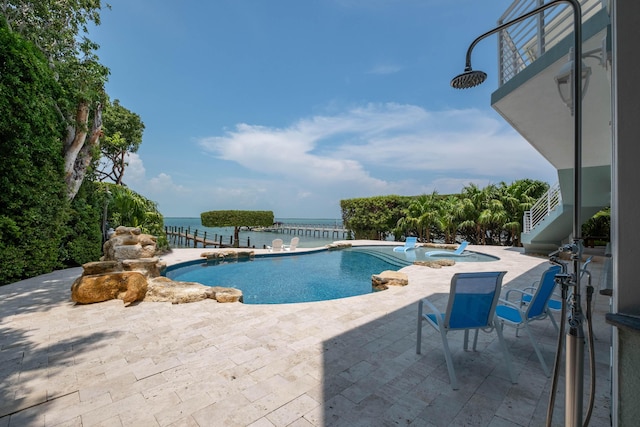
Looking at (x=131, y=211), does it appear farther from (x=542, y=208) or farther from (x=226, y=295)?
(x=542, y=208)

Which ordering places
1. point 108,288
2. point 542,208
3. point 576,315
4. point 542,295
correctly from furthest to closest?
point 542,208
point 108,288
point 542,295
point 576,315

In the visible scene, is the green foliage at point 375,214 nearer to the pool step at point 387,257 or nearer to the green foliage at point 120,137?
the pool step at point 387,257

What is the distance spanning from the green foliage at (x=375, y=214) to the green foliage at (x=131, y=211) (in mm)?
13954

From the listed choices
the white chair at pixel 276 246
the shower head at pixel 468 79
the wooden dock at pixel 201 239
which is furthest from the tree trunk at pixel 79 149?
the shower head at pixel 468 79

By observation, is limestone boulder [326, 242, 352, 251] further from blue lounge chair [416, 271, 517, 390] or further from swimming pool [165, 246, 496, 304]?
blue lounge chair [416, 271, 517, 390]

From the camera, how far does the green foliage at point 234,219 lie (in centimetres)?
1950

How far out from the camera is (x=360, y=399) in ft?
7.85

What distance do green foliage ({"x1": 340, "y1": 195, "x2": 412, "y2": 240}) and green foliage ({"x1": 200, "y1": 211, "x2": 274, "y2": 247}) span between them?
25.3 feet

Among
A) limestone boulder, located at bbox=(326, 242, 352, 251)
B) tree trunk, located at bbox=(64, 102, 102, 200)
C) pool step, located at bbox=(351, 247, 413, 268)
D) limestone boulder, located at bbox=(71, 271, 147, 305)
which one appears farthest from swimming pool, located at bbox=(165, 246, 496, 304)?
tree trunk, located at bbox=(64, 102, 102, 200)

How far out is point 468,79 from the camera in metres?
2.90

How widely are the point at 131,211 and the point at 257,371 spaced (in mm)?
12398

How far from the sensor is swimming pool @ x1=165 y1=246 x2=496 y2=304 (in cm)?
784

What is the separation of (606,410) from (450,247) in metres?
14.0

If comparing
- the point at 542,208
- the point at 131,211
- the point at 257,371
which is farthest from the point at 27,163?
the point at 542,208
